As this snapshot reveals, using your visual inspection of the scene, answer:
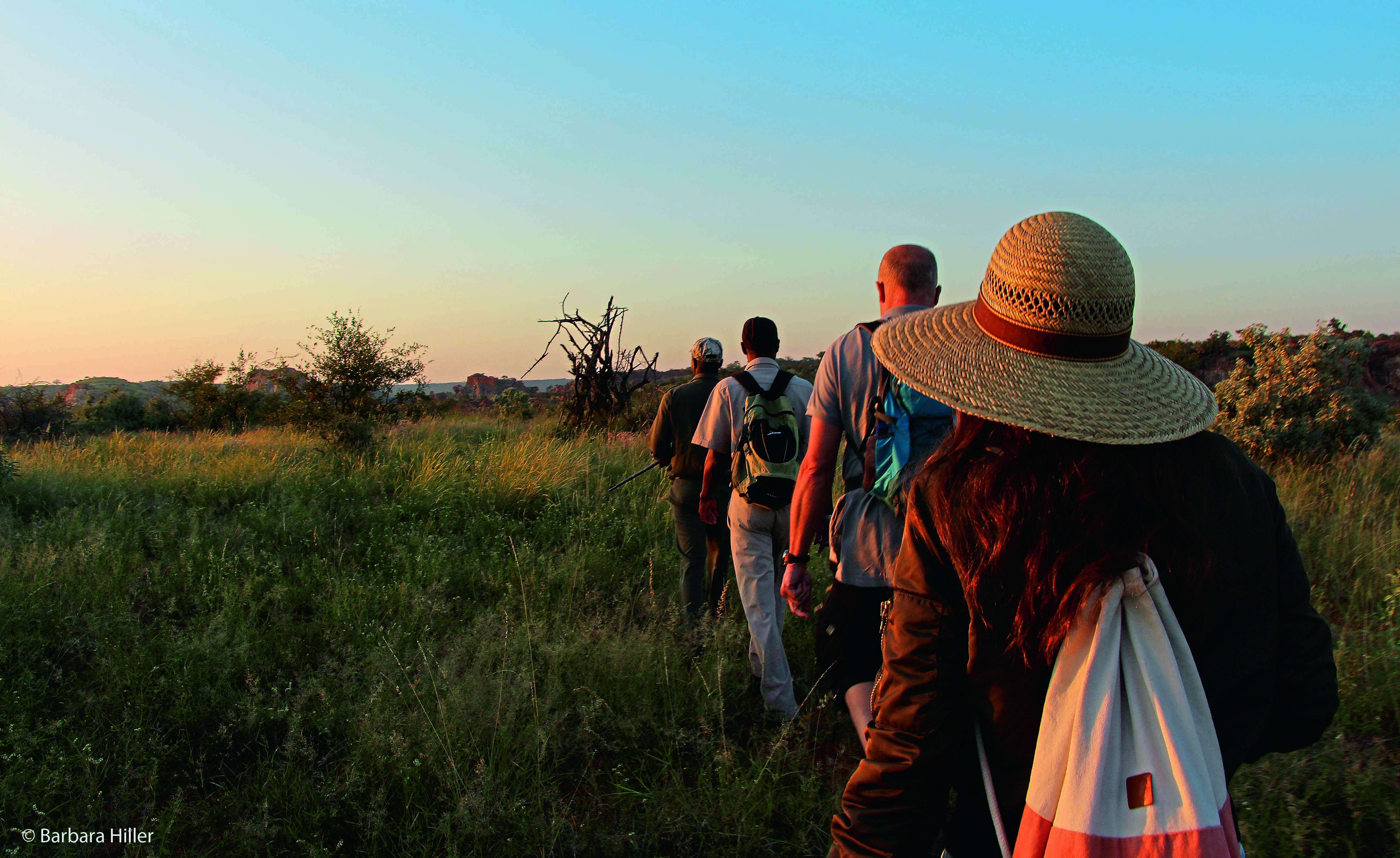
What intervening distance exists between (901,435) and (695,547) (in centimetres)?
244

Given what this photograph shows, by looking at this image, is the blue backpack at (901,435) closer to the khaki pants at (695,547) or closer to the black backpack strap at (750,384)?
the black backpack strap at (750,384)

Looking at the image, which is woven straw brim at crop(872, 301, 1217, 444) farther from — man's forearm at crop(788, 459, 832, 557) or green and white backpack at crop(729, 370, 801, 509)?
green and white backpack at crop(729, 370, 801, 509)

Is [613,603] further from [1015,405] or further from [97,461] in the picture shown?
[97,461]

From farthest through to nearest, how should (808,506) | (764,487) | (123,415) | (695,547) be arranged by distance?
(123,415), (695,547), (764,487), (808,506)

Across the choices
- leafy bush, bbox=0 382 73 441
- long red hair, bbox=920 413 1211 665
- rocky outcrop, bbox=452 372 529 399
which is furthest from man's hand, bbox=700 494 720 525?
rocky outcrop, bbox=452 372 529 399

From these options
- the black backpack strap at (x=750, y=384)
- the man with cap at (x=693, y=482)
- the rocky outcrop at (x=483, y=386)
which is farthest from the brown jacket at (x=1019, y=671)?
the rocky outcrop at (x=483, y=386)

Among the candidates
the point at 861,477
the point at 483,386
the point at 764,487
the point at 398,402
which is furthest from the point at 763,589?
the point at 483,386

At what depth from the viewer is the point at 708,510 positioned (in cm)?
439

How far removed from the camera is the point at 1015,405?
1.18 m

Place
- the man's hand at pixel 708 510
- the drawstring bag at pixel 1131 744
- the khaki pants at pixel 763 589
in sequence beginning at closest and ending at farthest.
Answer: the drawstring bag at pixel 1131 744
the khaki pants at pixel 763 589
the man's hand at pixel 708 510

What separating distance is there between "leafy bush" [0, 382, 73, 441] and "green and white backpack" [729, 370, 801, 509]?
1669cm

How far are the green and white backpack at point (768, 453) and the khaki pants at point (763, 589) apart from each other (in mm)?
81

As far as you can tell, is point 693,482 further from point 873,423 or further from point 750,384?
point 873,423

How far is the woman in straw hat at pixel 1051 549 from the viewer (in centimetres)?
112
